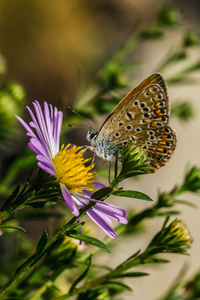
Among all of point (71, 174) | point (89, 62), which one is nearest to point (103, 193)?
point (71, 174)

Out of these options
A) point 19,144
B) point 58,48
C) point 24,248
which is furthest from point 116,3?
A: point 24,248

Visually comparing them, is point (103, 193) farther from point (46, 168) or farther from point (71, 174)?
point (71, 174)

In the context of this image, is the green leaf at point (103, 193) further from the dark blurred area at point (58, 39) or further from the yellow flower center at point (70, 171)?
the dark blurred area at point (58, 39)

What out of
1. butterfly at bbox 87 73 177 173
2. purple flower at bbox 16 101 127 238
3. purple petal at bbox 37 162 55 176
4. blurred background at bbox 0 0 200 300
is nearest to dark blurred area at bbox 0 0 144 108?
blurred background at bbox 0 0 200 300

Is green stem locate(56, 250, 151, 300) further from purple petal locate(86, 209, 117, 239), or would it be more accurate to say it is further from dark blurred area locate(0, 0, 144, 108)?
dark blurred area locate(0, 0, 144, 108)

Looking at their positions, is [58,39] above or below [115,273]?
above
